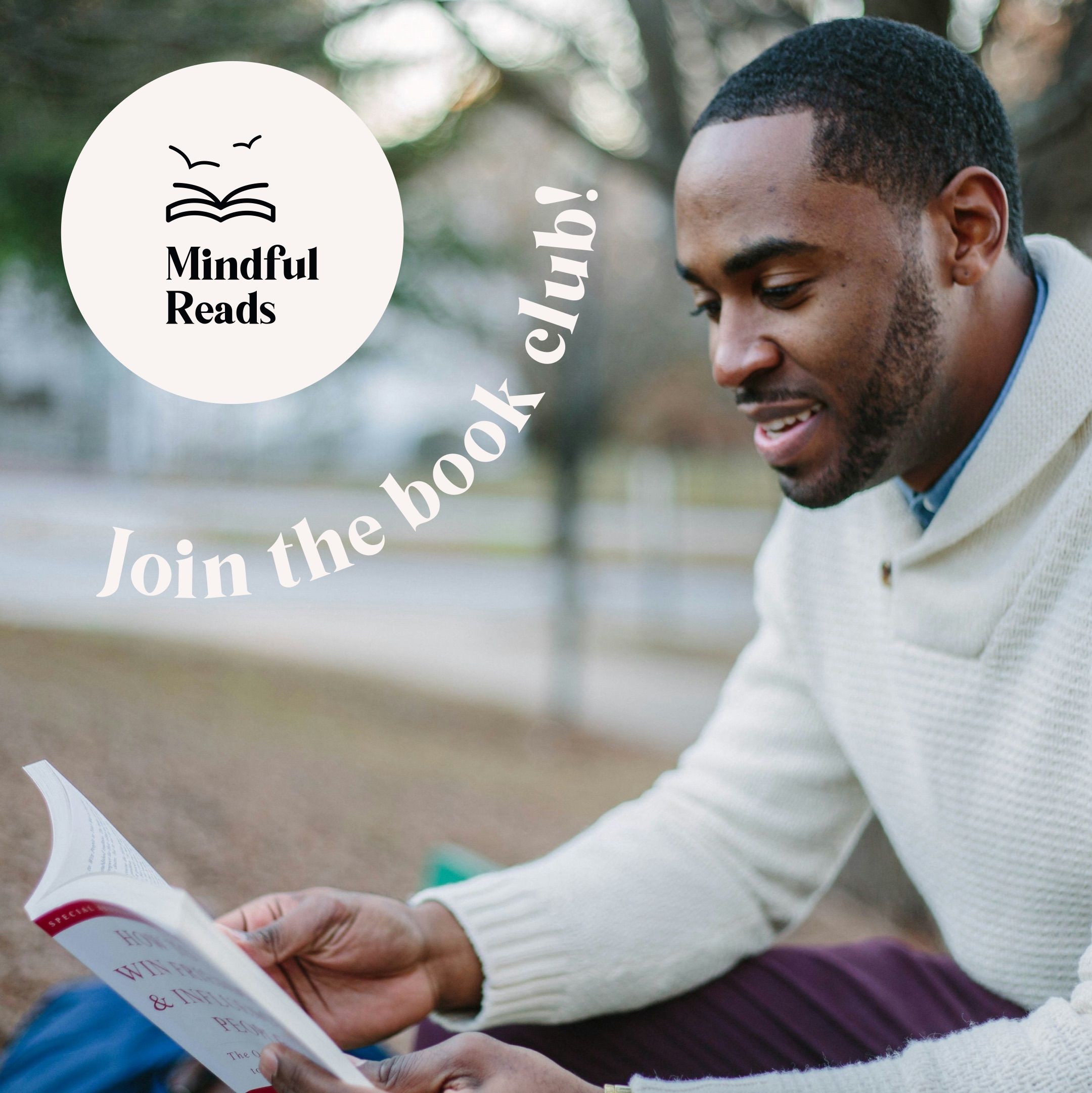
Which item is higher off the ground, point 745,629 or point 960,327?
point 960,327

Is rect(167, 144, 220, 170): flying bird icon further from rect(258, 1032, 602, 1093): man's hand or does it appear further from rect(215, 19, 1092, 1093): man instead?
rect(258, 1032, 602, 1093): man's hand

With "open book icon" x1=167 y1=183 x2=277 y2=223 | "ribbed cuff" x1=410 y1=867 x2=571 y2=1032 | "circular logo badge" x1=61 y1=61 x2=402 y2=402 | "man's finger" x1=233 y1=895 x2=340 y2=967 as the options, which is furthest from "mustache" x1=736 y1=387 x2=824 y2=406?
"open book icon" x1=167 y1=183 x2=277 y2=223

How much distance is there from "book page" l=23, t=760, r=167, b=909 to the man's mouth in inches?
40.3

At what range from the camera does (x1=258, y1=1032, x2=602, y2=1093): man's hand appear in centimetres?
125

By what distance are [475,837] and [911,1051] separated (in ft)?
9.43

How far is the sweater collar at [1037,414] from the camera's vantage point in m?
1.53

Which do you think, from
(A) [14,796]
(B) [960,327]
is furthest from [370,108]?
(B) [960,327]

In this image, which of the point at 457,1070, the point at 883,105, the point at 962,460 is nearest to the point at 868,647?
the point at 962,460

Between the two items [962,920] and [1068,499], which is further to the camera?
[962,920]

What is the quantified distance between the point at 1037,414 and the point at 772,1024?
0.98 m

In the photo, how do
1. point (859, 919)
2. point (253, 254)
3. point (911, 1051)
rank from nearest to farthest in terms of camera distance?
point (911, 1051) → point (253, 254) → point (859, 919)

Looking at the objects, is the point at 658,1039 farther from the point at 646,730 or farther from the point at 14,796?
the point at 646,730

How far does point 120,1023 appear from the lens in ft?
6.27

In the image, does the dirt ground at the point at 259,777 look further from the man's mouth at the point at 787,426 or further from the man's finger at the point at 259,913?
the man's mouth at the point at 787,426
